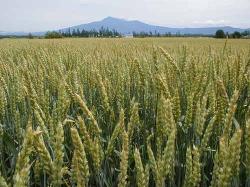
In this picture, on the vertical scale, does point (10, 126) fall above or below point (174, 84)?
below

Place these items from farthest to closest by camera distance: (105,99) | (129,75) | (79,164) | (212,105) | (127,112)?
(129,75) → (127,112) → (212,105) → (105,99) → (79,164)

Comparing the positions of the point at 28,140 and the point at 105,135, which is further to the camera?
the point at 105,135

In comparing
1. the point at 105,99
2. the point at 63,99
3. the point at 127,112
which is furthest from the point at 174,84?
the point at 63,99

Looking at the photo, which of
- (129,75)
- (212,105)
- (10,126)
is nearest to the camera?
(212,105)

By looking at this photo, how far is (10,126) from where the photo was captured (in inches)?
65.7

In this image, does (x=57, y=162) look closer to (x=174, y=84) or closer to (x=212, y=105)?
(x=212, y=105)

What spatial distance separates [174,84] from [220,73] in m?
0.63

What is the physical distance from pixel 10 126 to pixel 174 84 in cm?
75

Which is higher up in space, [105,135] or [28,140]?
[28,140]

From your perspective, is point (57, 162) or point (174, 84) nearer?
point (57, 162)

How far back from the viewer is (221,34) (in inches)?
1390

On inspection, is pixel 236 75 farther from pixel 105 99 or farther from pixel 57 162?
pixel 57 162

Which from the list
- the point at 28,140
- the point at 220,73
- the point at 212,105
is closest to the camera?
the point at 28,140

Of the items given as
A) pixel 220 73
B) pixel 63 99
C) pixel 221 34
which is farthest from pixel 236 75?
pixel 221 34
